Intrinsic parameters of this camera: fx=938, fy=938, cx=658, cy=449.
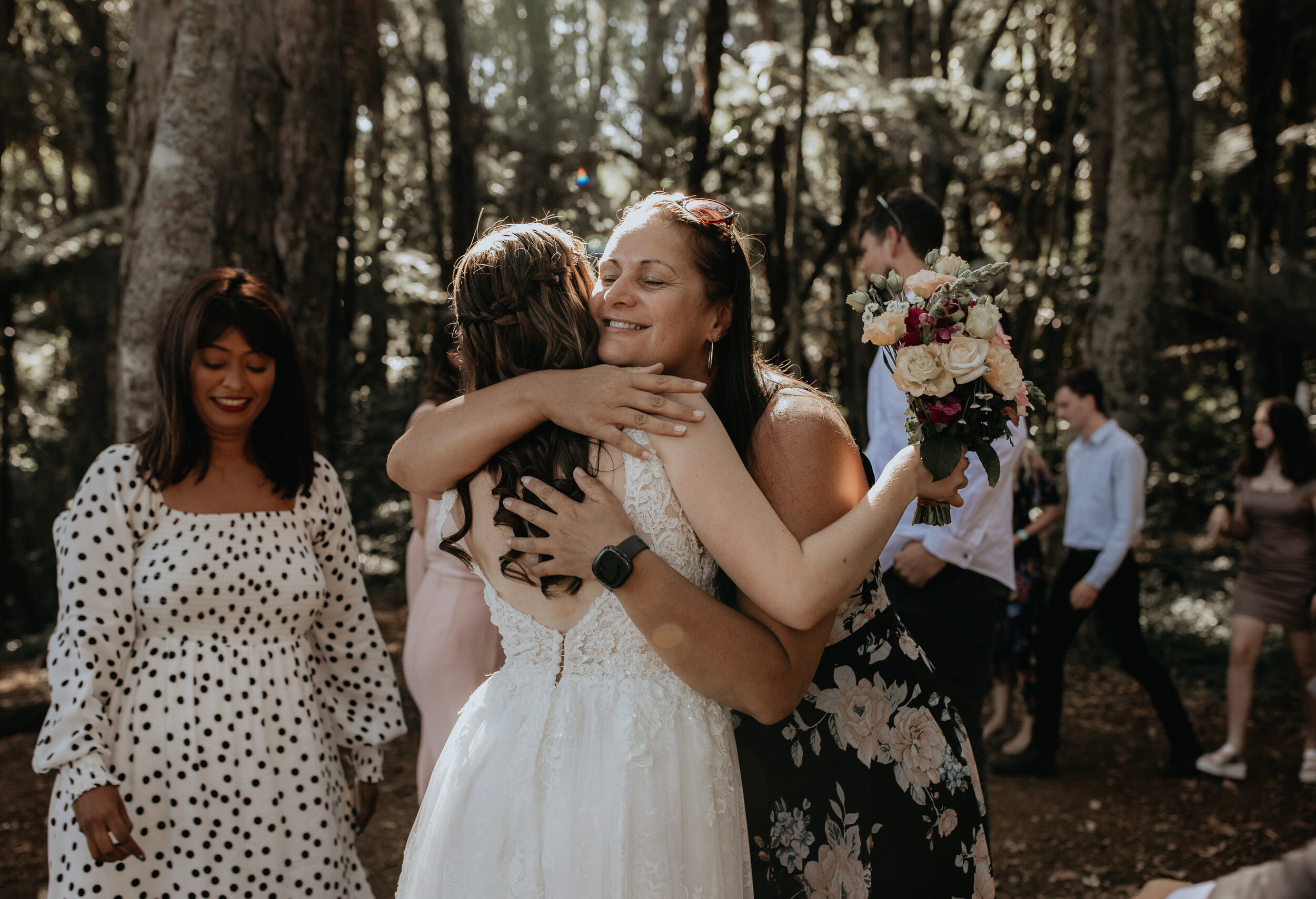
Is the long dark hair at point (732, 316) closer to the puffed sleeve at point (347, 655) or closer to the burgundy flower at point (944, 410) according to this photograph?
the burgundy flower at point (944, 410)

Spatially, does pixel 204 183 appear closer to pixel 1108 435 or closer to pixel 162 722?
pixel 162 722

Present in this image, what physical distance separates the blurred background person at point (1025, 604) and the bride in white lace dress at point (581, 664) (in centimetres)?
466

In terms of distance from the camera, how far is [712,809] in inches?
75.2

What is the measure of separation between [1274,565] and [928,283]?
525 cm

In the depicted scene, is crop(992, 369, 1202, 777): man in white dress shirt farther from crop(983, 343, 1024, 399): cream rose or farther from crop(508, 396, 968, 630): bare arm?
crop(508, 396, 968, 630): bare arm

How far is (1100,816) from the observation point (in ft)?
18.0

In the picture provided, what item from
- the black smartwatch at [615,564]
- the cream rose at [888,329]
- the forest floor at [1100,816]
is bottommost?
the forest floor at [1100,816]

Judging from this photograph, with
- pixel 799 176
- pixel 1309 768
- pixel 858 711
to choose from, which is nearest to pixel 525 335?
pixel 858 711

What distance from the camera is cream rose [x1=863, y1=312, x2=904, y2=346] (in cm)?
217

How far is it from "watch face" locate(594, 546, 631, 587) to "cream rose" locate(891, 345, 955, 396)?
2.39 ft

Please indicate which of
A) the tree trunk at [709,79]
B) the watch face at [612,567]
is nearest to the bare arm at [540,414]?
the watch face at [612,567]

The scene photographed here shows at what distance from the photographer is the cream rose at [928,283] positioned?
2188 mm

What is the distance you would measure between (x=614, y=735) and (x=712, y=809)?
25 centimetres

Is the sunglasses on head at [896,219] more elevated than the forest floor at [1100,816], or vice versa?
the sunglasses on head at [896,219]
